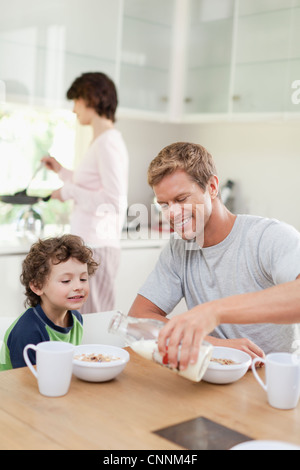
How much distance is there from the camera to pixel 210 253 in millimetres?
1691

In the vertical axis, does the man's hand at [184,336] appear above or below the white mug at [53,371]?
above

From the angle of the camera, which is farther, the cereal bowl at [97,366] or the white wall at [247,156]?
the white wall at [247,156]

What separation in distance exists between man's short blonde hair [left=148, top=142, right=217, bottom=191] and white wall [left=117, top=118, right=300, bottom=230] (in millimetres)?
2131

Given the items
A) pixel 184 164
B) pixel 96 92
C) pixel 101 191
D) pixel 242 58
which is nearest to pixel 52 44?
pixel 96 92

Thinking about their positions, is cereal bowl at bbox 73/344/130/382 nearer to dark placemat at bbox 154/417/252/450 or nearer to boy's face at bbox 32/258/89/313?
dark placemat at bbox 154/417/252/450

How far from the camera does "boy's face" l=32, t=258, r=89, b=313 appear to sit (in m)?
1.86

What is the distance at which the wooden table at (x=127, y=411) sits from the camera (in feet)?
3.28

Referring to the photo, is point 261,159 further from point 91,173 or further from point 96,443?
point 96,443

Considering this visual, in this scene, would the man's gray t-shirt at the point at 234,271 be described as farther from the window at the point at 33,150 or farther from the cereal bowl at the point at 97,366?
the window at the point at 33,150

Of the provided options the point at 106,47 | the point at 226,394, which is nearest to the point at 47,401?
the point at 226,394

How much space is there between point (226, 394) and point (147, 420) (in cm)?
22

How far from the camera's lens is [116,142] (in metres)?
2.87

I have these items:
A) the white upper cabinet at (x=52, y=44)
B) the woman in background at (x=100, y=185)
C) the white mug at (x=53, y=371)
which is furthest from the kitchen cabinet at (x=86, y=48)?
the white mug at (x=53, y=371)

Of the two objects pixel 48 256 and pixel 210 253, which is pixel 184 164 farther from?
pixel 48 256
